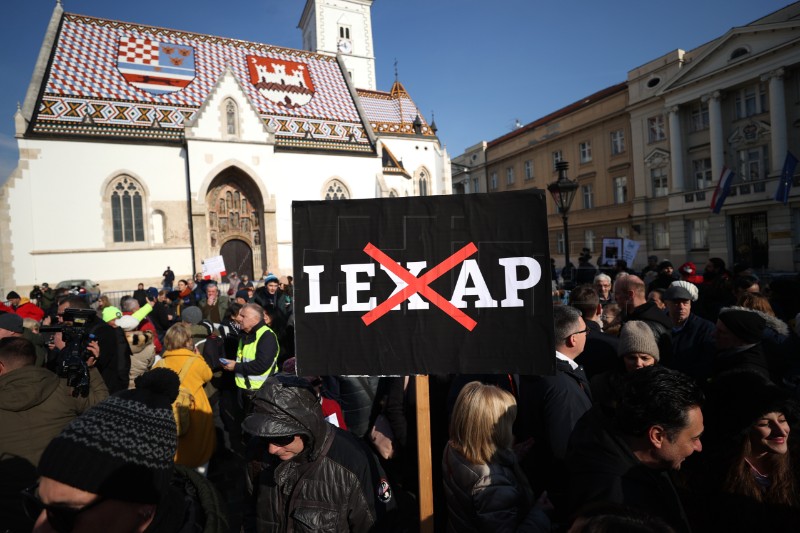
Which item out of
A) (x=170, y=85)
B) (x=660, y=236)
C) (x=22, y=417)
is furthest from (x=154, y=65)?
(x=660, y=236)

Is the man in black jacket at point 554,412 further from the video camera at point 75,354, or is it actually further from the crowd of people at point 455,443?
the video camera at point 75,354

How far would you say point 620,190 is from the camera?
3066 centimetres

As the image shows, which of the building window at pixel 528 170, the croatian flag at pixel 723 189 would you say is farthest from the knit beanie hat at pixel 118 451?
the building window at pixel 528 170

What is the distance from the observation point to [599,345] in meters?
3.60

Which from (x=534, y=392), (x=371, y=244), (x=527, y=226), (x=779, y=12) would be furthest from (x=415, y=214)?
(x=779, y=12)

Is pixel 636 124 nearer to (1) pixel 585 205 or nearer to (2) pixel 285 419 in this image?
(1) pixel 585 205

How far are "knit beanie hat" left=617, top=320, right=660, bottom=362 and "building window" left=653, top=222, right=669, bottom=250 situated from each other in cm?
2893

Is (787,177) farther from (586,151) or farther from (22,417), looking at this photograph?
(22,417)

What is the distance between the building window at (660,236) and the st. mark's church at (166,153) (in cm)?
1775

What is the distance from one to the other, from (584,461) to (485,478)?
1.49ft

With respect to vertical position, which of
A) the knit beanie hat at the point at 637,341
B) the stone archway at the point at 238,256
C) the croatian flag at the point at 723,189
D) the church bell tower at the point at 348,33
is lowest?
the knit beanie hat at the point at 637,341

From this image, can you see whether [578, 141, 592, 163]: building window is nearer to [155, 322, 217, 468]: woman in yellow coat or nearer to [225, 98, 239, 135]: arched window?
[225, 98, 239, 135]: arched window

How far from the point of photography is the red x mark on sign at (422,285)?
237 centimetres

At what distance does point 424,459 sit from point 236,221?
2322cm
